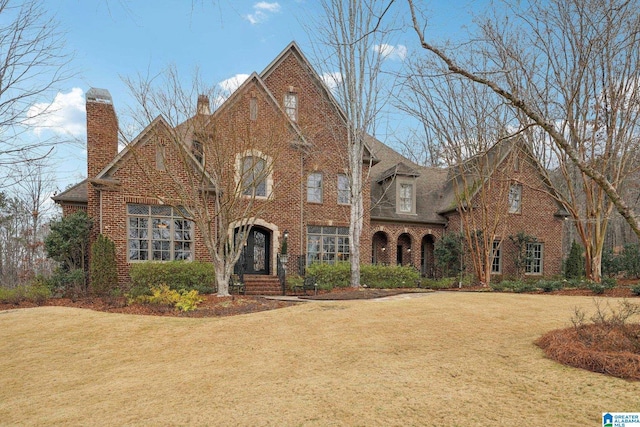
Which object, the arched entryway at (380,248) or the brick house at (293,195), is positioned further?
the arched entryway at (380,248)

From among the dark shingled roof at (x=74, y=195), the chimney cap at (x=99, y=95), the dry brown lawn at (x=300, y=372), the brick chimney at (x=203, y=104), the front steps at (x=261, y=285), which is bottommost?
the front steps at (x=261, y=285)

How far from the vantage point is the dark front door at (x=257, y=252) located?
1791 cm

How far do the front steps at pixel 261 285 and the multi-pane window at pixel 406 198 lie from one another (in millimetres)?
8329

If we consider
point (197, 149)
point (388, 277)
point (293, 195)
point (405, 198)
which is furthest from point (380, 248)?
point (197, 149)

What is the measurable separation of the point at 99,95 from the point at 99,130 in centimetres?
130

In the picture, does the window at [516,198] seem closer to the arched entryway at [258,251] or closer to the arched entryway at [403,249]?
the arched entryway at [403,249]

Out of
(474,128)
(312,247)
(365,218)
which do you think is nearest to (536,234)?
(474,128)

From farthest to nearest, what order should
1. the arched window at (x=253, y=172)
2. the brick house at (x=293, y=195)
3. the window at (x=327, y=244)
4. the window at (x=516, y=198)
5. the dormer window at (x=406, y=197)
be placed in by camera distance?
1. the window at (x=516, y=198)
2. the dormer window at (x=406, y=197)
3. the window at (x=327, y=244)
4. the brick house at (x=293, y=195)
5. the arched window at (x=253, y=172)

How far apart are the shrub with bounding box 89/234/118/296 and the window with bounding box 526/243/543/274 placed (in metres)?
20.0

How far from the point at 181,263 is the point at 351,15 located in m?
11.4

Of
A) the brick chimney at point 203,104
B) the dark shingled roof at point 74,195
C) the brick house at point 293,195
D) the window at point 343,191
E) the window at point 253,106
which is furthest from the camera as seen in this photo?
the window at point 343,191

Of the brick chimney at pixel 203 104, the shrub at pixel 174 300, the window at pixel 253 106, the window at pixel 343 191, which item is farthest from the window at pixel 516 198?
the shrub at pixel 174 300

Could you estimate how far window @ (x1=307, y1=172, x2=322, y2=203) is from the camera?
18.9 m

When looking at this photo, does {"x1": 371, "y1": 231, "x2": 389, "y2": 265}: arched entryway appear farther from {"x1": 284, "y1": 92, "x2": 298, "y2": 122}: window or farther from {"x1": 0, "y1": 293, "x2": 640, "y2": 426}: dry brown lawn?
{"x1": 0, "y1": 293, "x2": 640, "y2": 426}: dry brown lawn
